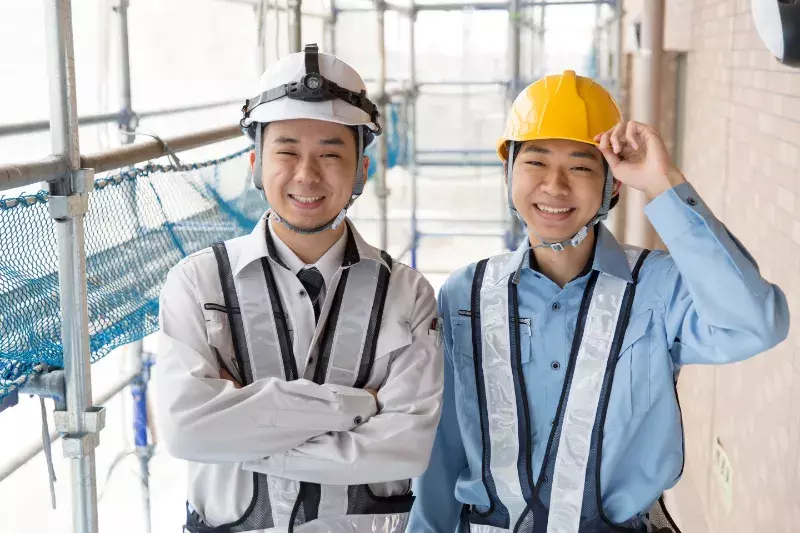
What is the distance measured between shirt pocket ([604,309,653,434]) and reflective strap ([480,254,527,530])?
20 centimetres

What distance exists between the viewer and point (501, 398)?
188cm

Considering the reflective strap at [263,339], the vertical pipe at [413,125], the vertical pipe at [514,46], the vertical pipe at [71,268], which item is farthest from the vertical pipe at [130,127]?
the vertical pipe at [514,46]

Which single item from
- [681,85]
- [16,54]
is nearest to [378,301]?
[16,54]

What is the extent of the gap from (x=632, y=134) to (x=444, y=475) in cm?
87

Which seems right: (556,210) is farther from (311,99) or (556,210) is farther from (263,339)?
(263,339)

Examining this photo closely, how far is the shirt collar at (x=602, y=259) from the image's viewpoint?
1866 mm

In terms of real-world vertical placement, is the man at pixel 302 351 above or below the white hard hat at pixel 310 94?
below

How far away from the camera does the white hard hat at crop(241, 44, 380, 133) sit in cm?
182

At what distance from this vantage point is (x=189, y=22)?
19.2ft

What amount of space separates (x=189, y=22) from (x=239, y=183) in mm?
2761

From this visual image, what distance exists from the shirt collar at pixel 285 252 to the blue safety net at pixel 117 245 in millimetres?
477

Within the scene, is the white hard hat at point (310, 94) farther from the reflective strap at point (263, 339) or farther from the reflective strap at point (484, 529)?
the reflective strap at point (484, 529)

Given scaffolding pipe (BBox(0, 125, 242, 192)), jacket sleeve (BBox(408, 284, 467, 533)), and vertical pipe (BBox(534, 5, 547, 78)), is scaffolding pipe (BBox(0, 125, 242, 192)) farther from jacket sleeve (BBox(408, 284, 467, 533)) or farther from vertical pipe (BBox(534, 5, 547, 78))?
vertical pipe (BBox(534, 5, 547, 78))

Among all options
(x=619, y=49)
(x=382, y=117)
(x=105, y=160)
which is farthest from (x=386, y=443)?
(x=619, y=49)
